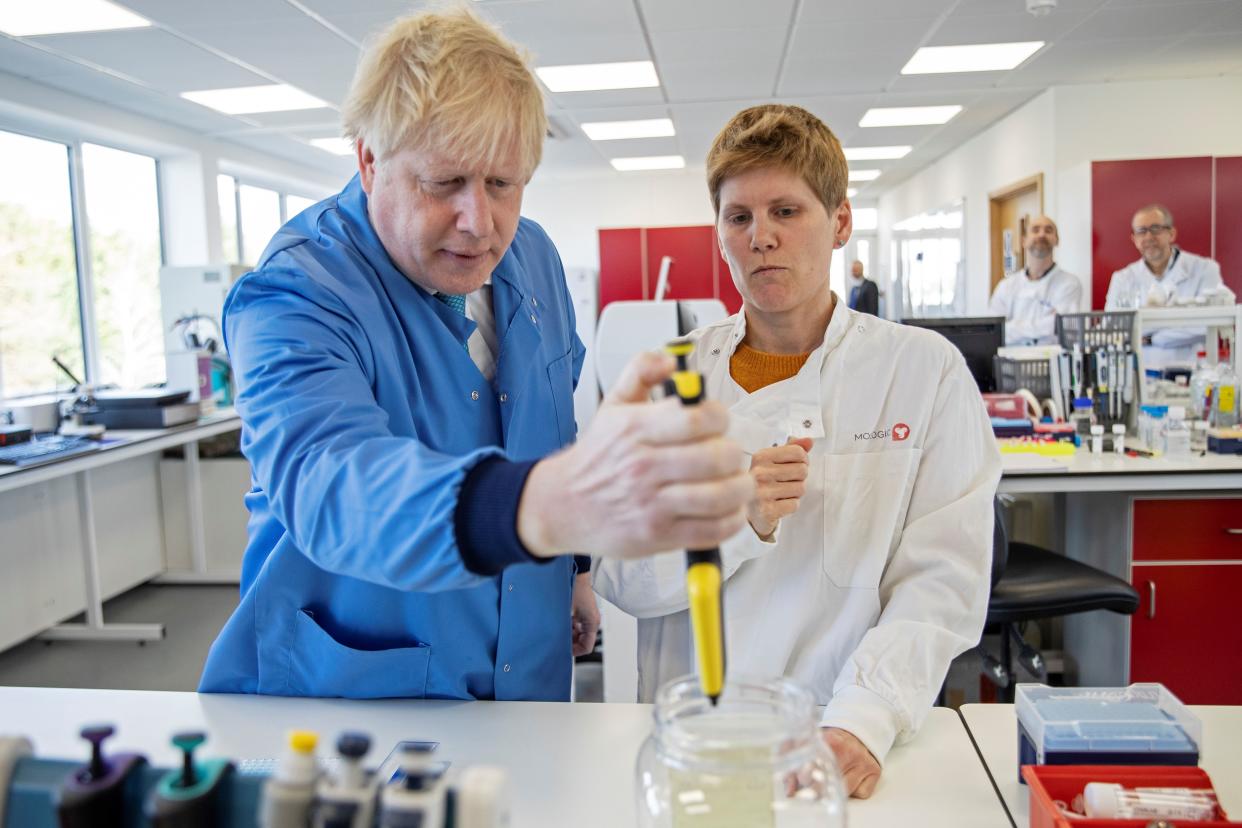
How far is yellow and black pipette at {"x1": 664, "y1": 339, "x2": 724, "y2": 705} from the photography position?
22.4 inches

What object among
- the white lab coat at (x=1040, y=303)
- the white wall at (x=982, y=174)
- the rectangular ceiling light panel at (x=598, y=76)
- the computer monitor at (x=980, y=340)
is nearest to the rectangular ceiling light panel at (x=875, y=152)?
the white wall at (x=982, y=174)

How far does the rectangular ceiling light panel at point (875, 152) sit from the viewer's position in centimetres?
949

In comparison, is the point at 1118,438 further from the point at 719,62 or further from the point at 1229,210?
the point at 1229,210

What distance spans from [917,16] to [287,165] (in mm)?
6294

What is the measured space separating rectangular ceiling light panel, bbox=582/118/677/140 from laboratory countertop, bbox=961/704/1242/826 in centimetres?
732

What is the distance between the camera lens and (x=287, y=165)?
8.94m

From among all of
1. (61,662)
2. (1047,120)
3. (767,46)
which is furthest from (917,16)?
(61,662)

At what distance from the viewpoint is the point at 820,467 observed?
1.38 metres

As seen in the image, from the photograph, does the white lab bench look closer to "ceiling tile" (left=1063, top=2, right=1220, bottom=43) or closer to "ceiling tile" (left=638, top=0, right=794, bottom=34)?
"ceiling tile" (left=638, top=0, right=794, bottom=34)

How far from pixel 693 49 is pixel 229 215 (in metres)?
4.75

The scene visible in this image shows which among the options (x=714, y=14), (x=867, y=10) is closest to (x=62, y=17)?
(x=714, y=14)

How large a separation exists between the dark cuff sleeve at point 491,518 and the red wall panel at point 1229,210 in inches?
282

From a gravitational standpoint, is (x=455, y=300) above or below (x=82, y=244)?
below

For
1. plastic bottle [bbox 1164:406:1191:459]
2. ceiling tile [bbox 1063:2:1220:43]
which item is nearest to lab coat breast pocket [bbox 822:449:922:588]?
plastic bottle [bbox 1164:406:1191:459]
